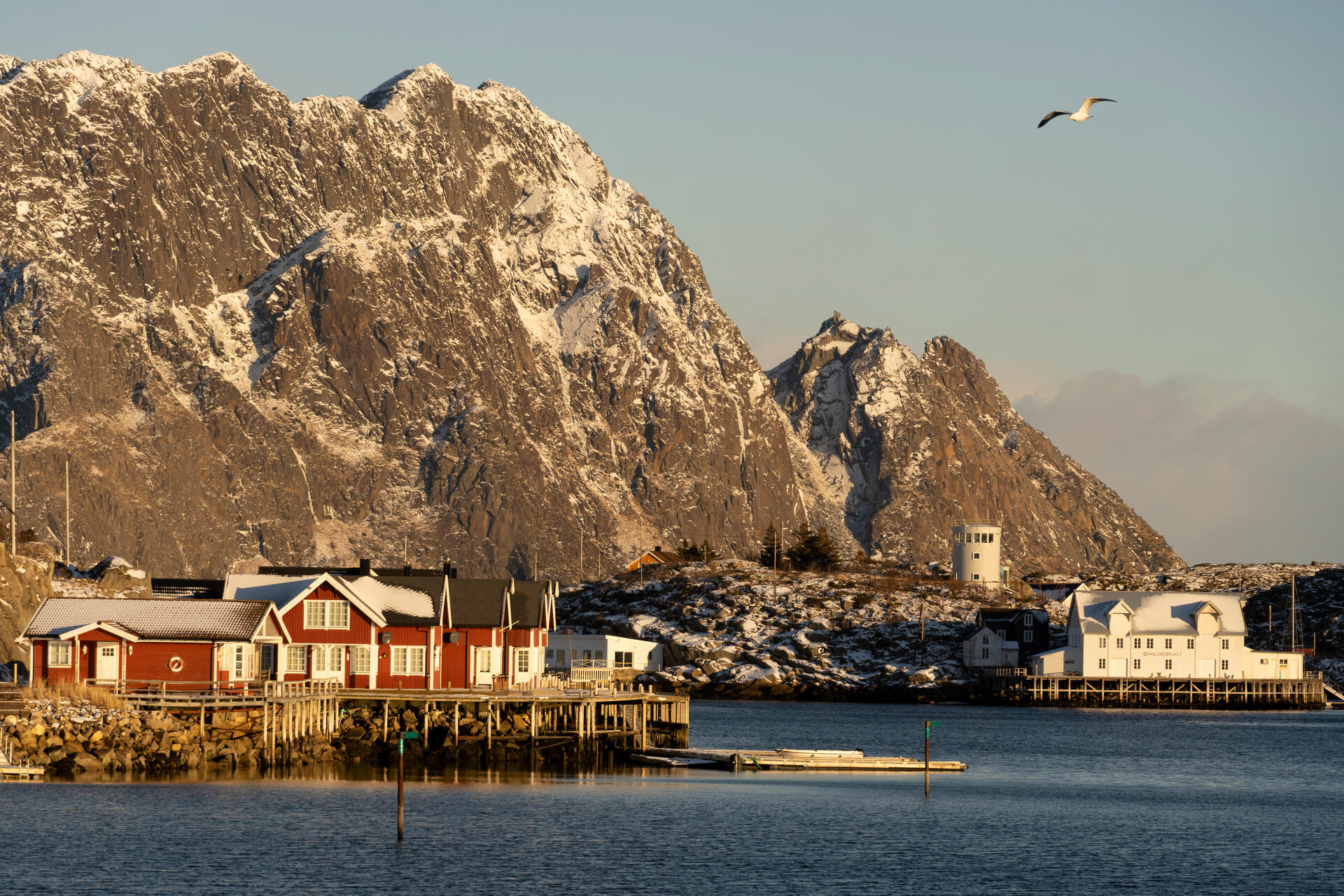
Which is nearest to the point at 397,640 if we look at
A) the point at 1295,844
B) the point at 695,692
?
the point at 1295,844

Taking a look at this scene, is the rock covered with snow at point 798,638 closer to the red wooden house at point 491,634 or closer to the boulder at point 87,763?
the red wooden house at point 491,634

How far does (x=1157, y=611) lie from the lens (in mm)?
171125

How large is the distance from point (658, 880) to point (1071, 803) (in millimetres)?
31142

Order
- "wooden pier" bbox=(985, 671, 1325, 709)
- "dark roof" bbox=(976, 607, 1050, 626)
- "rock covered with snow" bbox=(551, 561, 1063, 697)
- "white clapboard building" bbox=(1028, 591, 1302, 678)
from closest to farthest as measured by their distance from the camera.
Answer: "white clapboard building" bbox=(1028, 591, 1302, 678)
"wooden pier" bbox=(985, 671, 1325, 709)
"rock covered with snow" bbox=(551, 561, 1063, 697)
"dark roof" bbox=(976, 607, 1050, 626)

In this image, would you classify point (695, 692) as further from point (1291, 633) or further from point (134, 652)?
point (134, 652)

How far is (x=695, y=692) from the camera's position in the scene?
174 m

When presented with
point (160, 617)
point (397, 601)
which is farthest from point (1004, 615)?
point (160, 617)

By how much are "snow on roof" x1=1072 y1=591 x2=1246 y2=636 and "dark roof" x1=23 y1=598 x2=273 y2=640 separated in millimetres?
105454

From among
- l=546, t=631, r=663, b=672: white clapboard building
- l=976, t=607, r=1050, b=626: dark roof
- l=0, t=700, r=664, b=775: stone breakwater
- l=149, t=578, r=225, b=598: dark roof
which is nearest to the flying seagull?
l=0, t=700, r=664, b=775: stone breakwater

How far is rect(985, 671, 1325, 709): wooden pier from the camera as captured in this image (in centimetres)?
16975

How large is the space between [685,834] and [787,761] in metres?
25.2

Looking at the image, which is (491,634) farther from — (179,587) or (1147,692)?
(1147,692)

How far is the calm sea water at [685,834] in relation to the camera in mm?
54750

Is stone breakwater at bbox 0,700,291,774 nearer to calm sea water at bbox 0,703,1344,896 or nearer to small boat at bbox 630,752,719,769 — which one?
calm sea water at bbox 0,703,1344,896
